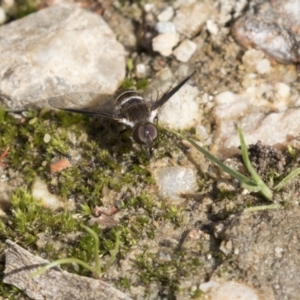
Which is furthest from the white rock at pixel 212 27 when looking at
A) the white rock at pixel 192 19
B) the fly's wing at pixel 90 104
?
the fly's wing at pixel 90 104

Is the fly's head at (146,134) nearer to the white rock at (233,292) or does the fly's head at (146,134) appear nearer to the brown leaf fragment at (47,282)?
the brown leaf fragment at (47,282)

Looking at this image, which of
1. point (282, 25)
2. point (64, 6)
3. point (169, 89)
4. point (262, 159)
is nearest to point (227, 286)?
point (262, 159)

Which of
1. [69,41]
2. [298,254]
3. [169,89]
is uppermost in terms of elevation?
[69,41]

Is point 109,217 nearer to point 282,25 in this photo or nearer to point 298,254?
point 298,254

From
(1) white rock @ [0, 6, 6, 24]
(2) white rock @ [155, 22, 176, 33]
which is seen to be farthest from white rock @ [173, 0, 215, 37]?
(1) white rock @ [0, 6, 6, 24]

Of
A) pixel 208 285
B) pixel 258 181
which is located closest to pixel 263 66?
pixel 258 181

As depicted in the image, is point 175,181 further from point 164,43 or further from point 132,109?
point 164,43
